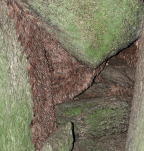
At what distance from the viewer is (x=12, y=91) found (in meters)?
2.18

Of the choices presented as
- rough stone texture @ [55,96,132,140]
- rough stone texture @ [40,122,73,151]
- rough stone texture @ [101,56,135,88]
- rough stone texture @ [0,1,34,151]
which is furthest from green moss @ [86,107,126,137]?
rough stone texture @ [0,1,34,151]

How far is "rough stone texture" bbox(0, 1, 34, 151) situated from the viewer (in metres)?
2.12

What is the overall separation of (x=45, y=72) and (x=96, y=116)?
968 millimetres

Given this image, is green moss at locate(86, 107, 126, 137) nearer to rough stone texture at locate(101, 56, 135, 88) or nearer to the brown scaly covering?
the brown scaly covering

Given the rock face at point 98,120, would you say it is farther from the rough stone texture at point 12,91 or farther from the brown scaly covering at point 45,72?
the rough stone texture at point 12,91

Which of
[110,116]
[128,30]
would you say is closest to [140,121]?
[110,116]

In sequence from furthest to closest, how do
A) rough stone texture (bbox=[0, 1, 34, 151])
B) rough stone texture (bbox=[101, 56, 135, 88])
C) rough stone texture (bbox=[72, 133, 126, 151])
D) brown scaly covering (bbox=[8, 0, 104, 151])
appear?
1. rough stone texture (bbox=[101, 56, 135, 88])
2. rough stone texture (bbox=[72, 133, 126, 151])
3. brown scaly covering (bbox=[8, 0, 104, 151])
4. rough stone texture (bbox=[0, 1, 34, 151])

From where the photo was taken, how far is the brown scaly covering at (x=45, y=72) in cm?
236

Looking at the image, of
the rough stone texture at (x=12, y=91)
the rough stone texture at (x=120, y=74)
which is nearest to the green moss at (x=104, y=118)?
the rough stone texture at (x=120, y=74)

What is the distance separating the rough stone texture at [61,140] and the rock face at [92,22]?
3.41 feet

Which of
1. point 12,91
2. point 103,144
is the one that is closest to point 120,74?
point 103,144

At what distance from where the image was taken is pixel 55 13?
7.23 ft

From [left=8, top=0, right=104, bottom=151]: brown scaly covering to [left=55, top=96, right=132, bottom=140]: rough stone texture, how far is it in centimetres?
17

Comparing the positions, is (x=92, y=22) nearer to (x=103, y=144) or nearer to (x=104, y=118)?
(x=104, y=118)
